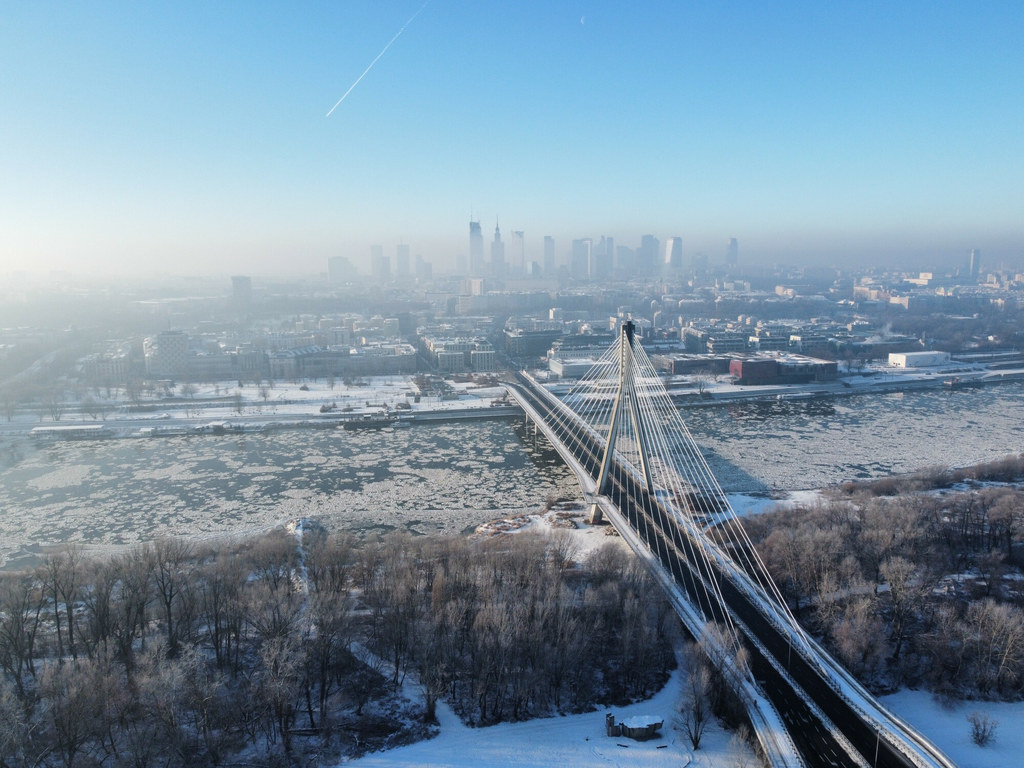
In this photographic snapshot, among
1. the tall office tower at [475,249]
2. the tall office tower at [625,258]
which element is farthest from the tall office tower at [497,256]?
the tall office tower at [625,258]

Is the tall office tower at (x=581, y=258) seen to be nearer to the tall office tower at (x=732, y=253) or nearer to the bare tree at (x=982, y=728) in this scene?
the tall office tower at (x=732, y=253)

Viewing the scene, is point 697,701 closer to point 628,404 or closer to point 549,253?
point 628,404

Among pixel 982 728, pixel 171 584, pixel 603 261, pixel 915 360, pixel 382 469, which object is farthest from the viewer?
pixel 603 261

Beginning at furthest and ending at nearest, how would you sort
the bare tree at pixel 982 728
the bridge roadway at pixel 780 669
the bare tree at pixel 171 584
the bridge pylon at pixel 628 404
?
the bridge pylon at pixel 628 404 → the bare tree at pixel 171 584 → the bare tree at pixel 982 728 → the bridge roadway at pixel 780 669

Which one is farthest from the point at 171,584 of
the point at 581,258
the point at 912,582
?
the point at 581,258

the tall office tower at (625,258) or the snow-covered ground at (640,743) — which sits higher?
the tall office tower at (625,258)

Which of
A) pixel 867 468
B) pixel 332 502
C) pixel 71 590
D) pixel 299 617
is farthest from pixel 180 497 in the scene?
pixel 867 468

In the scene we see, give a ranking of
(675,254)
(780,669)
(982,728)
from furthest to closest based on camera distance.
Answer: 1. (675,254)
2. (780,669)
3. (982,728)

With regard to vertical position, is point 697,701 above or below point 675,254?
below
